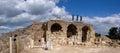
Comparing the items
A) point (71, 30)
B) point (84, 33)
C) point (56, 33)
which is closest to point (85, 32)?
point (84, 33)

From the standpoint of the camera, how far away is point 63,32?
4531cm

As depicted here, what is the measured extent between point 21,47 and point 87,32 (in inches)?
909

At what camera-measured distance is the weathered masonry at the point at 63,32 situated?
43844 millimetres

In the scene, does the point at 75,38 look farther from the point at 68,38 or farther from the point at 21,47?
the point at 21,47

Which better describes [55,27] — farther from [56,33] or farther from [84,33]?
[84,33]

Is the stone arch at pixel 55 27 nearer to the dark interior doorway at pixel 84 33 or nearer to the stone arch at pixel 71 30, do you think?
the stone arch at pixel 71 30

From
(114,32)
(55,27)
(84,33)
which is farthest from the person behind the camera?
(114,32)

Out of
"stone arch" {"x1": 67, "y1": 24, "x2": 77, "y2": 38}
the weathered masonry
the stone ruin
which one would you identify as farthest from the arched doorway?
"stone arch" {"x1": 67, "y1": 24, "x2": 77, "y2": 38}

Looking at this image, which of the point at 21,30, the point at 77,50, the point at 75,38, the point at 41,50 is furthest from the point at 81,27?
the point at 41,50

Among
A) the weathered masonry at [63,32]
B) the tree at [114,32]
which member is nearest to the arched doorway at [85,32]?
the weathered masonry at [63,32]

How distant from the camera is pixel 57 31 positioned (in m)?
46.0

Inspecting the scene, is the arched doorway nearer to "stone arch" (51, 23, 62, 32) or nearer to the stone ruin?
the stone ruin

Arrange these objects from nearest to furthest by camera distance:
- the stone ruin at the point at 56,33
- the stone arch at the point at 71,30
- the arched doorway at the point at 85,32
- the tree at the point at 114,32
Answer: the stone ruin at the point at 56,33 < the stone arch at the point at 71,30 < the arched doorway at the point at 85,32 < the tree at the point at 114,32

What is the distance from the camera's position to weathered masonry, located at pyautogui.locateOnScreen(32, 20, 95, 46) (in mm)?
43844
